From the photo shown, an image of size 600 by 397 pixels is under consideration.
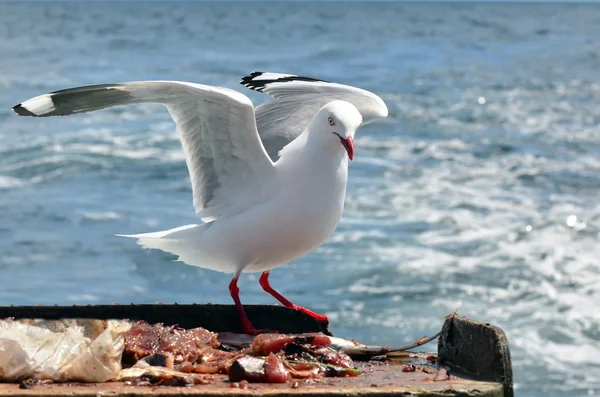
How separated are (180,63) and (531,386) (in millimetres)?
28185

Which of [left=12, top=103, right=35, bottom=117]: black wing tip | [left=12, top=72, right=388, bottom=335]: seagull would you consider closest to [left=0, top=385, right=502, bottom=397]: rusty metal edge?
[left=12, top=72, right=388, bottom=335]: seagull

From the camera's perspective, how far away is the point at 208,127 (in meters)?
5.91

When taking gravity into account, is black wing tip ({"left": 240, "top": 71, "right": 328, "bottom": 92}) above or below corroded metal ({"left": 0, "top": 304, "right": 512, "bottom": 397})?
above

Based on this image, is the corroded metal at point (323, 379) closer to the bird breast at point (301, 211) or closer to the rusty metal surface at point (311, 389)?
the rusty metal surface at point (311, 389)

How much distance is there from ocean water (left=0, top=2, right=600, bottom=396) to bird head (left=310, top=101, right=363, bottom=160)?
5774mm

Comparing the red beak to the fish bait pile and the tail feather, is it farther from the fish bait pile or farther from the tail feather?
the fish bait pile

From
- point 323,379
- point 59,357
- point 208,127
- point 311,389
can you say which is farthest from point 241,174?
point 311,389

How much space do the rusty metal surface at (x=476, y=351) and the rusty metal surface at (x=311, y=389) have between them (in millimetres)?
104

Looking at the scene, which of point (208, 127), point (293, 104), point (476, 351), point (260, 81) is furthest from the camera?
point (260, 81)

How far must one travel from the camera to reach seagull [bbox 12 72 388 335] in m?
5.48

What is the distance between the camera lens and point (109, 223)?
15.6 m

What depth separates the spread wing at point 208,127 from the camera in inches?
216

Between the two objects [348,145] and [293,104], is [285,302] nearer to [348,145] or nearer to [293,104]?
[348,145]

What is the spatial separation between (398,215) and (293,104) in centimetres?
953
